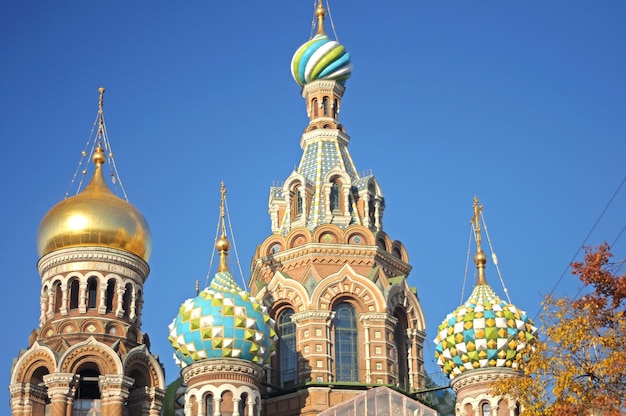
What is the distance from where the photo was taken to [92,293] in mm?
27672

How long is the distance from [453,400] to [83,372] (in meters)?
8.57

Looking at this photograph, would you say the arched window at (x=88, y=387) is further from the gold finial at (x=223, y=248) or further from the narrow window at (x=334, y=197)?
the narrow window at (x=334, y=197)

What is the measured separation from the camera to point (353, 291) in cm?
2883

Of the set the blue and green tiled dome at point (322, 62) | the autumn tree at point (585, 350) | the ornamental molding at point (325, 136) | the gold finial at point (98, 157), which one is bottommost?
the autumn tree at point (585, 350)

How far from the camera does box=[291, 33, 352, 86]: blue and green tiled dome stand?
3284 centimetres

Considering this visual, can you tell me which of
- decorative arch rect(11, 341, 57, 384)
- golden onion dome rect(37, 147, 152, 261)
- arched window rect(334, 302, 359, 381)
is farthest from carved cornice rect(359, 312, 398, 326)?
decorative arch rect(11, 341, 57, 384)

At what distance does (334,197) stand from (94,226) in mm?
6044

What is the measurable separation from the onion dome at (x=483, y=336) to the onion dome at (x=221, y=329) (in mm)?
3621

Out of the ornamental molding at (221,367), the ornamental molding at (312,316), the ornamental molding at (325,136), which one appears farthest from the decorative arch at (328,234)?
the ornamental molding at (221,367)

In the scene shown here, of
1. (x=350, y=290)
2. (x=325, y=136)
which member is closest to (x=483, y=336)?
(x=350, y=290)

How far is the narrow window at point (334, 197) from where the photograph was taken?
30.4 metres

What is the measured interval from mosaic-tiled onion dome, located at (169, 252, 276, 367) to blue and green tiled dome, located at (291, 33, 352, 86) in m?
8.80

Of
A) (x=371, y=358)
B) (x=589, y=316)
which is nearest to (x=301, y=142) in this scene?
(x=371, y=358)

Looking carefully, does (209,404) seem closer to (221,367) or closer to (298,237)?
(221,367)
